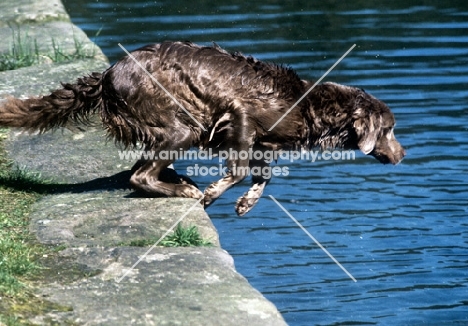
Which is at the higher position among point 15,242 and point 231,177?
point 15,242

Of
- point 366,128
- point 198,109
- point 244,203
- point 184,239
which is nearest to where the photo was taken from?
point 184,239

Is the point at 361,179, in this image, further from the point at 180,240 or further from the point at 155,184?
the point at 180,240

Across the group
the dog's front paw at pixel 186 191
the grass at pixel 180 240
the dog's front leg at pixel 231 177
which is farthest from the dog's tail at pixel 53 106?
the grass at pixel 180 240

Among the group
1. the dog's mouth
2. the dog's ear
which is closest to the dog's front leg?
the dog's ear

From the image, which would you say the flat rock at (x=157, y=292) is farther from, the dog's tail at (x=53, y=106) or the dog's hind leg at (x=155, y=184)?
the dog's tail at (x=53, y=106)

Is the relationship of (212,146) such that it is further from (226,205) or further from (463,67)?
(463,67)

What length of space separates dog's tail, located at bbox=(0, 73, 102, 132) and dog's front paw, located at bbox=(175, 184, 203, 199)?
33.5 inches

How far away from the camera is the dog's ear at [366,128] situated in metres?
7.46

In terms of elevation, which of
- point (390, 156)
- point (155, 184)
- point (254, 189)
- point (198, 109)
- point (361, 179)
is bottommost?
point (361, 179)

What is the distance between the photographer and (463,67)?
1211 cm

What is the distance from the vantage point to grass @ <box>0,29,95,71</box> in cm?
954

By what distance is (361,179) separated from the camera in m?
9.14

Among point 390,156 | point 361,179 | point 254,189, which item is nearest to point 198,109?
point 254,189

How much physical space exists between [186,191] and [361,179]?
286 cm
